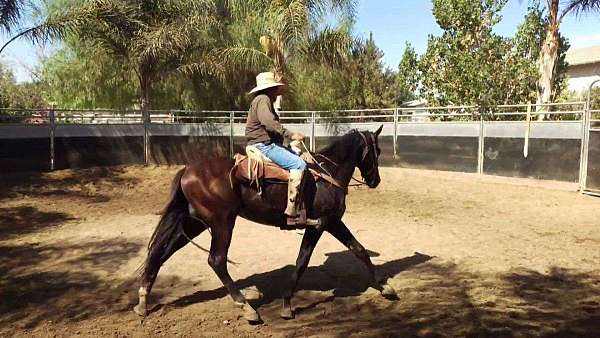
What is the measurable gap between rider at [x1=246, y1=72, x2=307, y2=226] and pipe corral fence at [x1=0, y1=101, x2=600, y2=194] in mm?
8397

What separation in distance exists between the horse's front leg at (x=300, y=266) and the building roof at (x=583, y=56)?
29906 millimetres

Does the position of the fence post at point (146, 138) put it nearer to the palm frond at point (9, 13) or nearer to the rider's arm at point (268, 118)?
the palm frond at point (9, 13)

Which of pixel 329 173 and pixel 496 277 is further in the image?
pixel 496 277

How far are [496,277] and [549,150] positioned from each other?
731cm

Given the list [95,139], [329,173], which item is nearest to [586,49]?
[95,139]

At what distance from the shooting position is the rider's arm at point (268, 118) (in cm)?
473

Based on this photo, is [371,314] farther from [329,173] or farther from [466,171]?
[466,171]

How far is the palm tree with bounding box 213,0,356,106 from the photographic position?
15.3 m

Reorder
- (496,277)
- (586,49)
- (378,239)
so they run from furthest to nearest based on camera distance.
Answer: (586,49)
(378,239)
(496,277)

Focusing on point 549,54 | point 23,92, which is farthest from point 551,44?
point 23,92

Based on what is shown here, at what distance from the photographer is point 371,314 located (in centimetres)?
461

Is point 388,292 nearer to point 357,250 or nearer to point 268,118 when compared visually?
point 357,250

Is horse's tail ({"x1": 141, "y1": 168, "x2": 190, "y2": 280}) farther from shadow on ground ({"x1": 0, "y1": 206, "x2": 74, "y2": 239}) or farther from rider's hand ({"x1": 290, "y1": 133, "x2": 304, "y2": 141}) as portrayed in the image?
shadow on ground ({"x1": 0, "y1": 206, "x2": 74, "y2": 239})

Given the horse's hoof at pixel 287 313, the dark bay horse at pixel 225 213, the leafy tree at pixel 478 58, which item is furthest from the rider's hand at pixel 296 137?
the leafy tree at pixel 478 58
